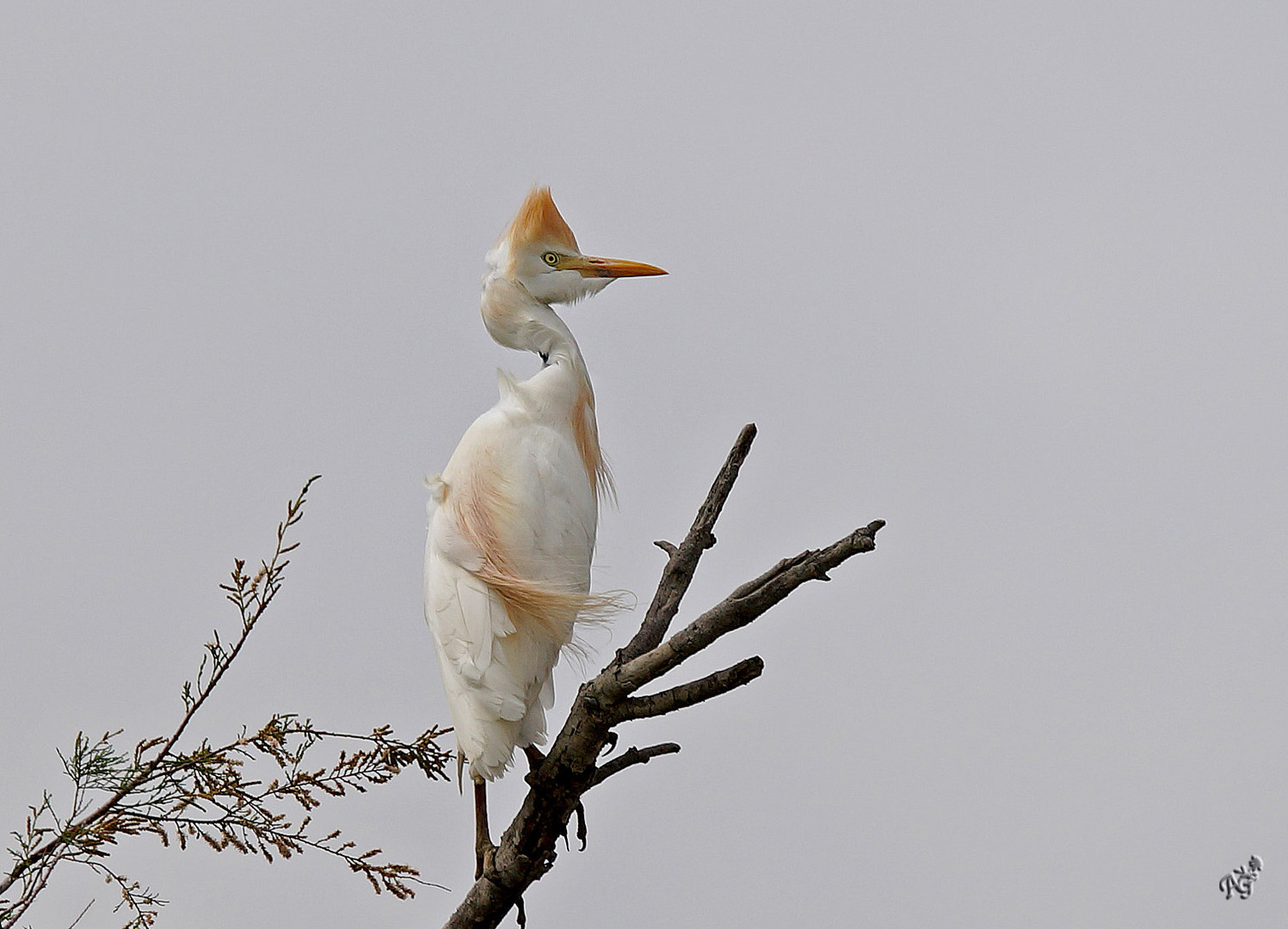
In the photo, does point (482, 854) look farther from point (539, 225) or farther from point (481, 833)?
point (539, 225)

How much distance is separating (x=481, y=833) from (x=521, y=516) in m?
0.52

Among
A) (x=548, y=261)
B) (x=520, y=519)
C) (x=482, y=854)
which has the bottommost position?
(x=482, y=854)

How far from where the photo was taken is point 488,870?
195 cm

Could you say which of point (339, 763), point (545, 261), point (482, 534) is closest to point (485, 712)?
point (482, 534)

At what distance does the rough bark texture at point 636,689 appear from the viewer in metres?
1.56

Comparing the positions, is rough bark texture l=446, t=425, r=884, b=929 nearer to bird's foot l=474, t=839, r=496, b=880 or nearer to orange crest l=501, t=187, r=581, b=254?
bird's foot l=474, t=839, r=496, b=880

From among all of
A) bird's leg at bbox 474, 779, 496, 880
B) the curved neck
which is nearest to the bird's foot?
bird's leg at bbox 474, 779, 496, 880

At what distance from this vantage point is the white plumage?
1.94m

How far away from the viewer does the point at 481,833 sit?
203 centimetres

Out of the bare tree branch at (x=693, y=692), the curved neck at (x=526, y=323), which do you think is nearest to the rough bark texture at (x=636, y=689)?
the bare tree branch at (x=693, y=692)

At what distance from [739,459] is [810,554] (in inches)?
20.8

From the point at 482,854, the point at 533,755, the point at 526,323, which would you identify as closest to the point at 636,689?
the point at 533,755

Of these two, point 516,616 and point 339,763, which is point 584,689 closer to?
point 516,616

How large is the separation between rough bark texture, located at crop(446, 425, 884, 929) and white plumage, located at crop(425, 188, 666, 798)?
11 centimetres
